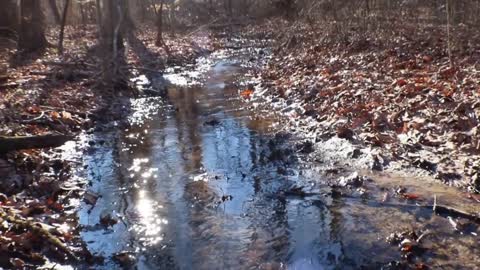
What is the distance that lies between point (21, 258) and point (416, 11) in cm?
1760

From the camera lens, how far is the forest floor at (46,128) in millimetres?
5398

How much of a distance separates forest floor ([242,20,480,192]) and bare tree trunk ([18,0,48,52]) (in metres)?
8.10

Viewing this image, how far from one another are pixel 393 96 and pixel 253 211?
4.86m

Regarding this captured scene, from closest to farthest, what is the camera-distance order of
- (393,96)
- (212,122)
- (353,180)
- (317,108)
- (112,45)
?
(353,180) → (393,96) → (317,108) → (212,122) → (112,45)

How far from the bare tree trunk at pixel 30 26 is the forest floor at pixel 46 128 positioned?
461mm

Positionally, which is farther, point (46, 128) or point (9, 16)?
point (9, 16)

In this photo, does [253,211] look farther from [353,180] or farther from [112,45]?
[112,45]

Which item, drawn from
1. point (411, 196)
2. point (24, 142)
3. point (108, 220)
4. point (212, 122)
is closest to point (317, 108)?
point (212, 122)

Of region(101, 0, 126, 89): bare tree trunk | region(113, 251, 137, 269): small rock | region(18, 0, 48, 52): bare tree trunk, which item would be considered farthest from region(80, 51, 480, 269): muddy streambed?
region(18, 0, 48, 52): bare tree trunk

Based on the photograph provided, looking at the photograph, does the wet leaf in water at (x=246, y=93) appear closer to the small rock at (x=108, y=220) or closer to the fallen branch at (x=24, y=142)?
the fallen branch at (x=24, y=142)

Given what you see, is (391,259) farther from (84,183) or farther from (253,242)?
(84,183)

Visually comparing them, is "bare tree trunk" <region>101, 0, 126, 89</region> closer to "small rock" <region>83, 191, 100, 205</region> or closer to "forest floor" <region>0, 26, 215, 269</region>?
"forest floor" <region>0, 26, 215, 269</region>

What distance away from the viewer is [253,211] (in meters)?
6.35

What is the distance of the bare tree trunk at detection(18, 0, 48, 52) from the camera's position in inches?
682
